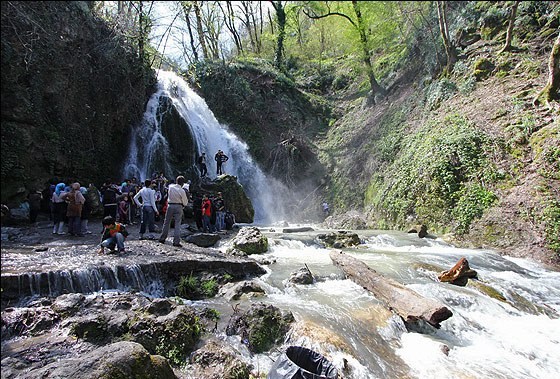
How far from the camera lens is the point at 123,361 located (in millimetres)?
3275

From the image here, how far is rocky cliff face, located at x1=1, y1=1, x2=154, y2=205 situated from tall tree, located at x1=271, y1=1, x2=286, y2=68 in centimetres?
1661

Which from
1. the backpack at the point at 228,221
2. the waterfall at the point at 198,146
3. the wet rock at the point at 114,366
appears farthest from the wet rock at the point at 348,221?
the wet rock at the point at 114,366

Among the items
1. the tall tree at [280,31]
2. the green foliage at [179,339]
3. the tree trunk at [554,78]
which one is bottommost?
the green foliage at [179,339]

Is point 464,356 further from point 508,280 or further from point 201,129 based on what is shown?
point 201,129

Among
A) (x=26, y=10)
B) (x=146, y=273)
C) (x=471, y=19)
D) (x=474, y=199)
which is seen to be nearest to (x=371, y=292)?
(x=146, y=273)

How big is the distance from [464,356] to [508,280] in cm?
392

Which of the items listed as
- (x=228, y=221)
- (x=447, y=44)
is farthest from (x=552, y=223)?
(x=447, y=44)

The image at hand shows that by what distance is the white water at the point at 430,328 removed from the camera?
4660 mm

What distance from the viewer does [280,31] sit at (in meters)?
30.8

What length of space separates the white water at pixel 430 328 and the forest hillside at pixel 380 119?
301 centimetres

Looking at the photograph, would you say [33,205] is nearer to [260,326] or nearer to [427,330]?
A: [260,326]

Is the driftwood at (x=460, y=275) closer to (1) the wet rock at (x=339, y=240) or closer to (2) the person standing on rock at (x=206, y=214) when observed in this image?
(1) the wet rock at (x=339, y=240)

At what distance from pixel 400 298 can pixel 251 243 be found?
512cm

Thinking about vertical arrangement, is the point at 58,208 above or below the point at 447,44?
below
